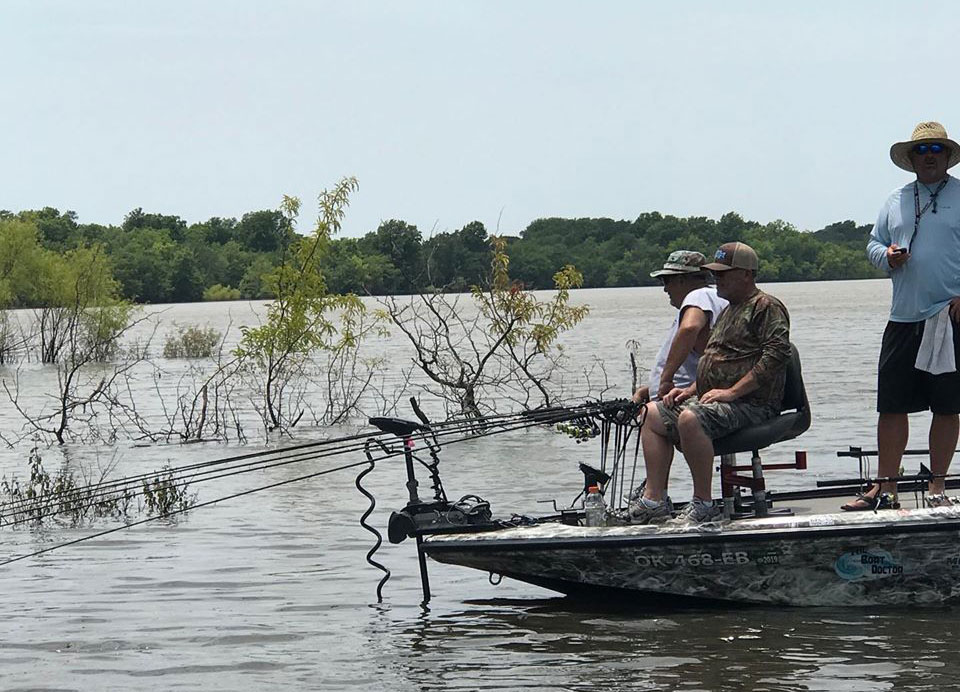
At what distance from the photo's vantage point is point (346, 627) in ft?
31.0

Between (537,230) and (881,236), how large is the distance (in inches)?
4034

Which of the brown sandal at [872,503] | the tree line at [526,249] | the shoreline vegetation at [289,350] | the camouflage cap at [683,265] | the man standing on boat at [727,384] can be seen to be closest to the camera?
the man standing on boat at [727,384]

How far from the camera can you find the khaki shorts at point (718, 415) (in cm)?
851

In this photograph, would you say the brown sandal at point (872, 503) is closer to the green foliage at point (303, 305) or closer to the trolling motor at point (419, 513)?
the trolling motor at point (419, 513)

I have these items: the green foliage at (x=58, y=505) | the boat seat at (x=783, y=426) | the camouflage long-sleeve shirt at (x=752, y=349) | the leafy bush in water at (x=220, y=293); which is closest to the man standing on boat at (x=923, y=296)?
the boat seat at (x=783, y=426)

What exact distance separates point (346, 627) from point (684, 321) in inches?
108

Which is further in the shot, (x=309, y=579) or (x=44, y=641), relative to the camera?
(x=309, y=579)

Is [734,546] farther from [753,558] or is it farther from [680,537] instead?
[680,537]

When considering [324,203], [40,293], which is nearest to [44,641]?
[324,203]

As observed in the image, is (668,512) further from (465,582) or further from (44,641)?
(44,641)

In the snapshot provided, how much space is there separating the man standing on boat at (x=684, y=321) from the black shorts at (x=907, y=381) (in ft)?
3.26

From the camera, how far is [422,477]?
53.9 feet

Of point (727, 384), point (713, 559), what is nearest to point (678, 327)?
point (727, 384)

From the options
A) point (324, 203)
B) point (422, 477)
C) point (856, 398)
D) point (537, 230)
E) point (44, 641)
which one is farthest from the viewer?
point (537, 230)
